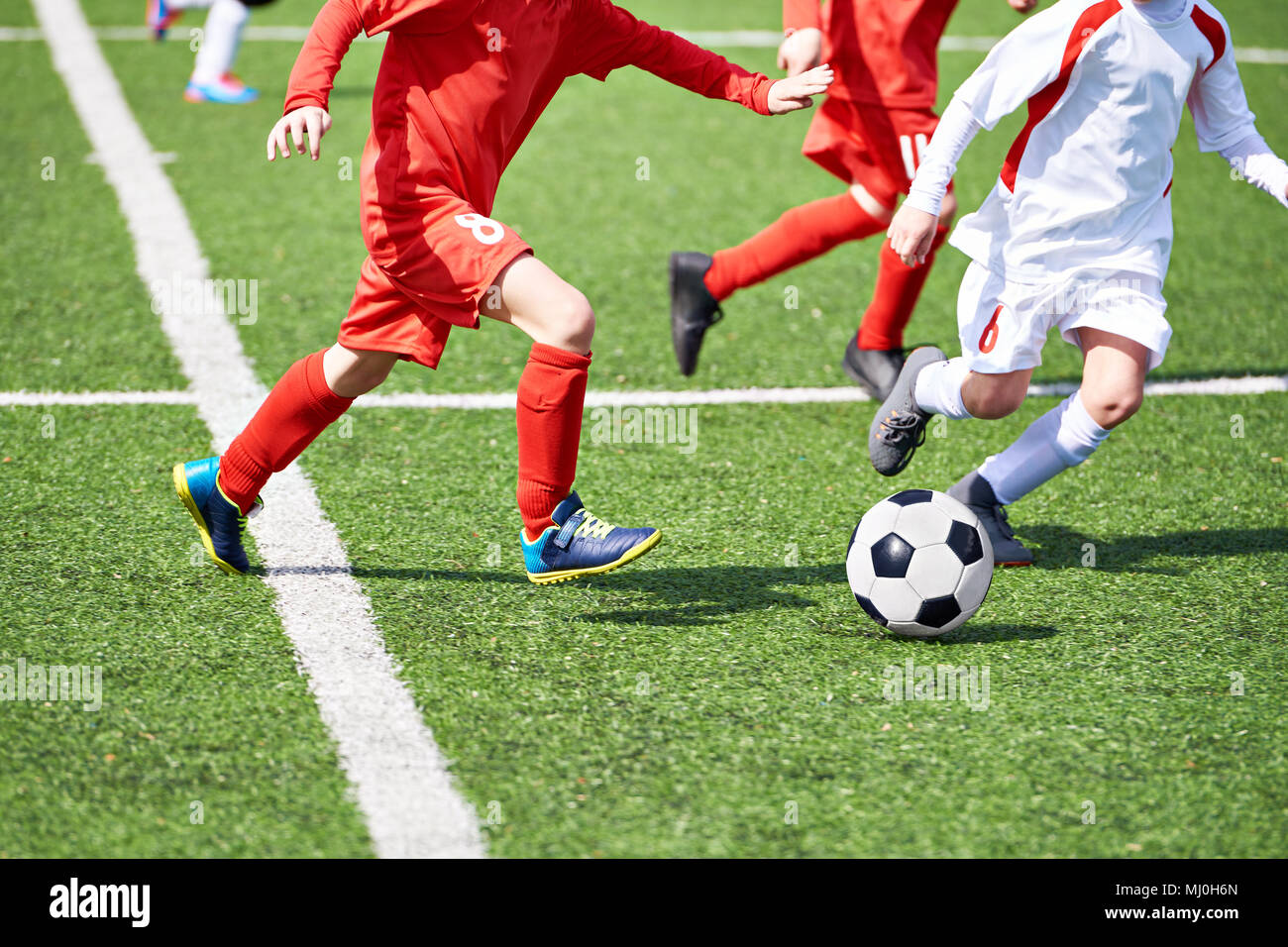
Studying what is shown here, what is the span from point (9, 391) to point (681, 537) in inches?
92.1

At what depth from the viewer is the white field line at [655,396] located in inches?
179

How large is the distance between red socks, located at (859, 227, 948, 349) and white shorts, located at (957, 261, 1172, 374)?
106cm

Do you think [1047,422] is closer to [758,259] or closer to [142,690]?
[758,259]


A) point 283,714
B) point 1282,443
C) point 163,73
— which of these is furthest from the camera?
point 163,73

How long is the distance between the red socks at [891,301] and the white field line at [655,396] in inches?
8.5

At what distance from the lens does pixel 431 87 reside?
3135 millimetres

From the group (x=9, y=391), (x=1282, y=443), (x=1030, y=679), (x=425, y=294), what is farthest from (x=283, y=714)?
(x=1282, y=443)

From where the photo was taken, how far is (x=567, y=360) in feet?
10.5

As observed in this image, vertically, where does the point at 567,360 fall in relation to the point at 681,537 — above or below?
above

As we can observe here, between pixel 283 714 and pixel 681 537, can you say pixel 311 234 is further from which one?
pixel 283 714

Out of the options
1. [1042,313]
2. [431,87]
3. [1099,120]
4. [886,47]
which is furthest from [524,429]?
[886,47]

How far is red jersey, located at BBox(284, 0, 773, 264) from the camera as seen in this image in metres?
3.05
